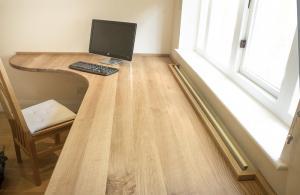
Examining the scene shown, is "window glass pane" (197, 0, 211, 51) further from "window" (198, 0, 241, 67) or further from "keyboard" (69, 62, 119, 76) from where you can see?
"keyboard" (69, 62, 119, 76)

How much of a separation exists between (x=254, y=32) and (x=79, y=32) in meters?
1.71

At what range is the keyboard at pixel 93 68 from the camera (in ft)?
6.63

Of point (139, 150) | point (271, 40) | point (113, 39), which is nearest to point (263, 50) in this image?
point (271, 40)

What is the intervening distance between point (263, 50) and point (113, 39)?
128 cm

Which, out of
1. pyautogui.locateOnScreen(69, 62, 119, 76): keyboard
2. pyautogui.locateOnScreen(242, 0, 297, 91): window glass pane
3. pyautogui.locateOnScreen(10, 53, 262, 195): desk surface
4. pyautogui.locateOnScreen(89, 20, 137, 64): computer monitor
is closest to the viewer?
pyautogui.locateOnScreen(10, 53, 262, 195): desk surface

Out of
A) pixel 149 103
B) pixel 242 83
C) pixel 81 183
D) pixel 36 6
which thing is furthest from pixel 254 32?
pixel 36 6

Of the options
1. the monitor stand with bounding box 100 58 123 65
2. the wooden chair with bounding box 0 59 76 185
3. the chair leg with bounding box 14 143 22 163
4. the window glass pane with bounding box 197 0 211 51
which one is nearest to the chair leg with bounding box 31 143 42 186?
the wooden chair with bounding box 0 59 76 185

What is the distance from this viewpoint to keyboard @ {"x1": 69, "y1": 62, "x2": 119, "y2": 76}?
2.02m

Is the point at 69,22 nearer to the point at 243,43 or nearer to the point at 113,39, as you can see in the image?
the point at 113,39

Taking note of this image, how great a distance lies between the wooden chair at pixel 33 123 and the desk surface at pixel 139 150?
1.41 ft

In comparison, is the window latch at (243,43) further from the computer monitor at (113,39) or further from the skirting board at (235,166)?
the computer monitor at (113,39)

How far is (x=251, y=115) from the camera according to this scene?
1200 mm

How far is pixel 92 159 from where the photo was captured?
1.00 metres

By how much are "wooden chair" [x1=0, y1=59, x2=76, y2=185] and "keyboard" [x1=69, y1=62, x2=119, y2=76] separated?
0.36 meters
